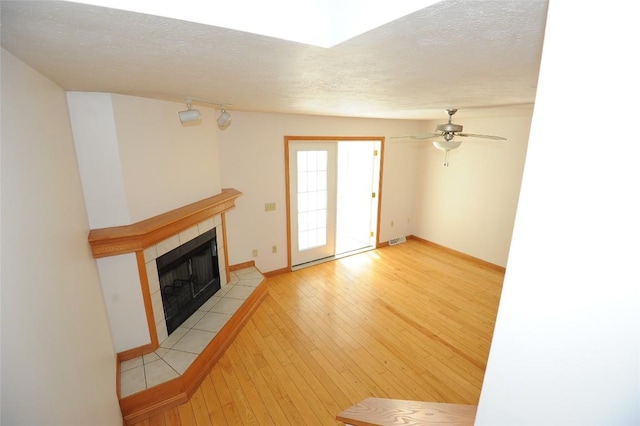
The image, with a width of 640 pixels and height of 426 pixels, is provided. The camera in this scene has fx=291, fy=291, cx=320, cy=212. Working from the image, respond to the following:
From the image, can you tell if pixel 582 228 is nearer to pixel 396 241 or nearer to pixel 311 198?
pixel 311 198

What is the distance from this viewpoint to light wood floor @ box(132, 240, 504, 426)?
2.36m

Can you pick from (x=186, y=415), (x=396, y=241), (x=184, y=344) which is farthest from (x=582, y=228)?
(x=396, y=241)

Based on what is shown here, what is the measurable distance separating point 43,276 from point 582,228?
1694mm

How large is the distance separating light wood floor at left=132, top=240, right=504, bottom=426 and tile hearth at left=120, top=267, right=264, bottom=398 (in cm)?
25

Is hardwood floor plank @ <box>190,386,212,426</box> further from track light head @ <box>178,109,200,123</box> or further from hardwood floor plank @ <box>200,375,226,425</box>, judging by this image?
track light head @ <box>178,109,200,123</box>

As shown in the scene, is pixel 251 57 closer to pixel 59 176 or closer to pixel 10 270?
pixel 10 270

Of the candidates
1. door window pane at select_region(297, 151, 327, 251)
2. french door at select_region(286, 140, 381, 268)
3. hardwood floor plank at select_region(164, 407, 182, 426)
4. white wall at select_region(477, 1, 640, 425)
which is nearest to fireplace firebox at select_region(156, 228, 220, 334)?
hardwood floor plank at select_region(164, 407, 182, 426)

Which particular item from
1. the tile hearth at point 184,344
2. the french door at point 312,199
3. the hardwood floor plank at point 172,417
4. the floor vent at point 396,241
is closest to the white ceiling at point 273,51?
the tile hearth at point 184,344

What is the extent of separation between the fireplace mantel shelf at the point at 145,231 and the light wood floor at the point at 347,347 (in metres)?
1.31

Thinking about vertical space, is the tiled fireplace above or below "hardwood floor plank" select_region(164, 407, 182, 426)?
above

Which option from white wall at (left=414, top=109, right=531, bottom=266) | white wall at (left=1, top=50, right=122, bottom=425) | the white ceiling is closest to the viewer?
the white ceiling

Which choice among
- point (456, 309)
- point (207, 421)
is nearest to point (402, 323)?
point (456, 309)

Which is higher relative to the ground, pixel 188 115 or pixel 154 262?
pixel 188 115

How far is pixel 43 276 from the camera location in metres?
1.15
